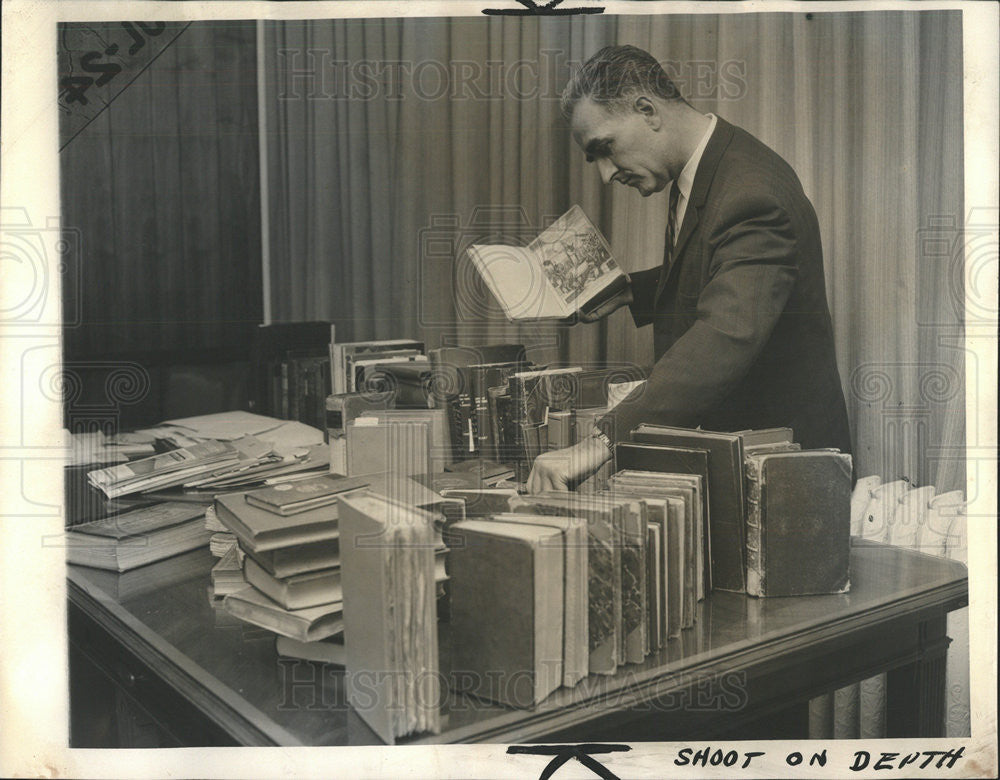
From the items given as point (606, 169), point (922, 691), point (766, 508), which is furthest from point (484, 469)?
point (922, 691)

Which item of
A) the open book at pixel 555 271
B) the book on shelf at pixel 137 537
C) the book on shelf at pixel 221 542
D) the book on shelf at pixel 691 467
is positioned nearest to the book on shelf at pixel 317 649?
the book on shelf at pixel 221 542

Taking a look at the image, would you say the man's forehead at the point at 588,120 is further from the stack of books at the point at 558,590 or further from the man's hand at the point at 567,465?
the stack of books at the point at 558,590

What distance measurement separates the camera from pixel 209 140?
6.12 feet

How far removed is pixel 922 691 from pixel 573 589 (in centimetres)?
90

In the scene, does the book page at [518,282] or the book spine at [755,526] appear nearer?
the book spine at [755,526]

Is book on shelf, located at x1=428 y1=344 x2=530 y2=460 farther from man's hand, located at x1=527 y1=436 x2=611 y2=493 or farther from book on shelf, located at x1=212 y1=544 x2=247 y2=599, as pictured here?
book on shelf, located at x1=212 y1=544 x2=247 y2=599

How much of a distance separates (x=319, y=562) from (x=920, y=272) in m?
1.34

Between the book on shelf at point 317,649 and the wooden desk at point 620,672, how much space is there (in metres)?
0.02

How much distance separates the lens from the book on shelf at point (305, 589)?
1.40 meters

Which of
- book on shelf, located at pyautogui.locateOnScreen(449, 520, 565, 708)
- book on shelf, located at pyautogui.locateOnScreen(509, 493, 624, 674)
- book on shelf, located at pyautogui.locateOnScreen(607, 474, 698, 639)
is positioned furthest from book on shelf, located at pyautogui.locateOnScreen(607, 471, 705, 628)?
book on shelf, located at pyautogui.locateOnScreen(449, 520, 565, 708)

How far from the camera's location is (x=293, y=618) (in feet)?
4.56

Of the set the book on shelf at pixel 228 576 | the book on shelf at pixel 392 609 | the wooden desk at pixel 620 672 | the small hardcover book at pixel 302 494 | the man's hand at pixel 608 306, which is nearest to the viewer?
the book on shelf at pixel 392 609

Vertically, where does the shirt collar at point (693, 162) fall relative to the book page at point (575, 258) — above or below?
above

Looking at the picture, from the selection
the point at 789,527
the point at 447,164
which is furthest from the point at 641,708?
the point at 447,164
